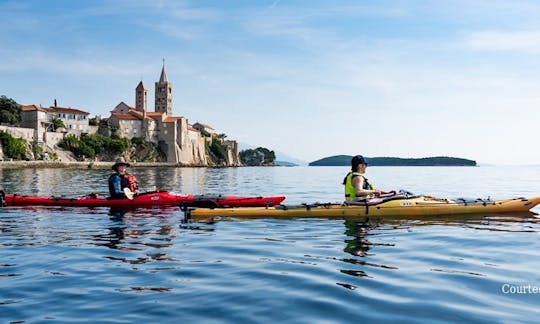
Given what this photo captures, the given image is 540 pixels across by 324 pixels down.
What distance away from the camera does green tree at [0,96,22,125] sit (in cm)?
8481

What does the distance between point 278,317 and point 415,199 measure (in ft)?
34.2

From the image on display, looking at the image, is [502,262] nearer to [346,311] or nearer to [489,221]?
[346,311]

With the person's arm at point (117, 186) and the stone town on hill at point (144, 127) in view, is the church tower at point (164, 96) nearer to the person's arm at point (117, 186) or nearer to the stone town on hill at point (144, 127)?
the stone town on hill at point (144, 127)

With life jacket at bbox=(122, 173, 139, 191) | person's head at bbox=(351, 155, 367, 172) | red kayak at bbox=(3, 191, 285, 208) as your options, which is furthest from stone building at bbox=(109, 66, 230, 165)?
person's head at bbox=(351, 155, 367, 172)

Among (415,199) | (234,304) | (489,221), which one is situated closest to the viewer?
(234,304)

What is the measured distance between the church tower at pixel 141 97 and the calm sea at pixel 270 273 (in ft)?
438

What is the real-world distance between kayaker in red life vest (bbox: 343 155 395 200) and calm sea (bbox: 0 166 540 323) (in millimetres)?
1417

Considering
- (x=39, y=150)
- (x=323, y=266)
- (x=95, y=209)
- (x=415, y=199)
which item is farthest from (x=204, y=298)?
(x=39, y=150)

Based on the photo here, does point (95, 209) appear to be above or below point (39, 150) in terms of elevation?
below

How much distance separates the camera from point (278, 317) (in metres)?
5.51

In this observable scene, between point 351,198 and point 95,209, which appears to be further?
point 95,209

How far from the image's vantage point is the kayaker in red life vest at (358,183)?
44.6 ft

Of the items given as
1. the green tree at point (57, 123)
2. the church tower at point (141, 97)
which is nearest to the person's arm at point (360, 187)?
the green tree at point (57, 123)

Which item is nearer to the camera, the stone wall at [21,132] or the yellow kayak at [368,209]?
the yellow kayak at [368,209]
